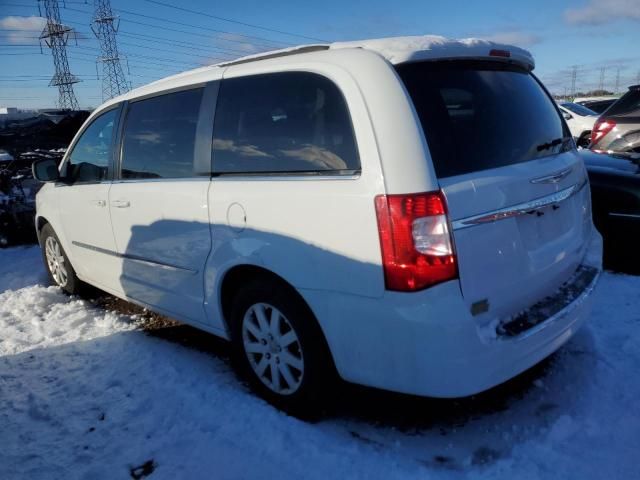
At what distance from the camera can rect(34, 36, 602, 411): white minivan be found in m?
2.12

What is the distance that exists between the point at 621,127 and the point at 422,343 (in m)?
5.58

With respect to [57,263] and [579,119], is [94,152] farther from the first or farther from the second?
[579,119]

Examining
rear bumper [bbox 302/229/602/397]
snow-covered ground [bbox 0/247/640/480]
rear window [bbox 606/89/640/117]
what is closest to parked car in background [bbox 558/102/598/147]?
rear window [bbox 606/89/640/117]

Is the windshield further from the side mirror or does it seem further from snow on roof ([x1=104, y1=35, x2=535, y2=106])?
the side mirror

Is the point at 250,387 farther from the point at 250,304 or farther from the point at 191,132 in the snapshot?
the point at 191,132

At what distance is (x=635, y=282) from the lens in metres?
4.18

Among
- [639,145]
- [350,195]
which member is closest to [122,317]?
[350,195]

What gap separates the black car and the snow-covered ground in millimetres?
955

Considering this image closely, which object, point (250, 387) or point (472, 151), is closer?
point (472, 151)

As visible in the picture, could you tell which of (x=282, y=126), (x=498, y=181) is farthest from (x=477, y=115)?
(x=282, y=126)

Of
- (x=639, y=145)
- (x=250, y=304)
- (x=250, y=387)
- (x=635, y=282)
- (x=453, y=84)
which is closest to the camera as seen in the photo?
(x=453, y=84)

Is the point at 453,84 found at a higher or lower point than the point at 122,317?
higher

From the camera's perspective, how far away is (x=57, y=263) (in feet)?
16.5

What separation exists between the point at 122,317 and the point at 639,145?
19.9 ft
